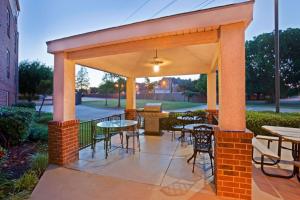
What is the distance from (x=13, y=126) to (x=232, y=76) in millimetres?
6383

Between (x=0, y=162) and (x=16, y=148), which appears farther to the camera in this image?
(x=16, y=148)

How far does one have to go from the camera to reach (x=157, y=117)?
6.88 metres

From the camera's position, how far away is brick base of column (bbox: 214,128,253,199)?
2510 mm

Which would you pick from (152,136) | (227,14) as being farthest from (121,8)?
(227,14)

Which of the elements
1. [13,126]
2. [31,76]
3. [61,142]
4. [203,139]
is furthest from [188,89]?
[61,142]

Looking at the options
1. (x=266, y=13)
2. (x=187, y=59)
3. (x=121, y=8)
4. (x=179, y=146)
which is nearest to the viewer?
(x=179, y=146)

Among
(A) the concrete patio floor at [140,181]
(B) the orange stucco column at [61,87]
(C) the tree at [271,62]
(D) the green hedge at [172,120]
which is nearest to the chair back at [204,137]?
(A) the concrete patio floor at [140,181]

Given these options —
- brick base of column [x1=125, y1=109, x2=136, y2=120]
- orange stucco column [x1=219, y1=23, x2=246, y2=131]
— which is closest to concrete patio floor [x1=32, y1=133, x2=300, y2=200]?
orange stucco column [x1=219, y1=23, x2=246, y2=131]

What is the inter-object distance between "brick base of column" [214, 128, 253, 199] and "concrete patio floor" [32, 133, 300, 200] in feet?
0.77

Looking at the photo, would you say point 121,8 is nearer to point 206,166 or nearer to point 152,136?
point 152,136

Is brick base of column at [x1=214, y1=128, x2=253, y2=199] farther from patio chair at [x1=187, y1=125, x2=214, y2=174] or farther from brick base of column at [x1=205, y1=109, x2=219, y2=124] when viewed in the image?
brick base of column at [x1=205, y1=109, x2=219, y2=124]

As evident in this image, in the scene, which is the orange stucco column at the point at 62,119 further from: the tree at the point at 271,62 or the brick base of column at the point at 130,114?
the tree at the point at 271,62

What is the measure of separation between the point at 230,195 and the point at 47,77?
18701mm

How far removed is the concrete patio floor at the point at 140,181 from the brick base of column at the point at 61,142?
0.65ft
